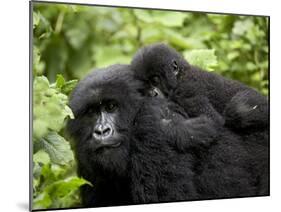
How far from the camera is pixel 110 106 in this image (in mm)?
3951

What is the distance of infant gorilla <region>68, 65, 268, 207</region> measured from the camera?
3904 millimetres

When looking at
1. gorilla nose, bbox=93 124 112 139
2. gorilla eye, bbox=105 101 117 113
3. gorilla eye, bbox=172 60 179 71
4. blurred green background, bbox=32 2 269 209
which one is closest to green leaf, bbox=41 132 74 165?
blurred green background, bbox=32 2 269 209

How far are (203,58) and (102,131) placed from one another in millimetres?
1105

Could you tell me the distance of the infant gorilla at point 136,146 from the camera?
3904mm

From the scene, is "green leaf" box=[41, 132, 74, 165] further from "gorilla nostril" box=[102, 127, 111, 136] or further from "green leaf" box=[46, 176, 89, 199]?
"gorilla nostril" box=[102, 127, 111, 136]

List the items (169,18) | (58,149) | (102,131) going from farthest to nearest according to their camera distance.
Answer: (169,18) → (58,149) → (102,131)

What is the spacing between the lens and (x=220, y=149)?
4090 millimetres

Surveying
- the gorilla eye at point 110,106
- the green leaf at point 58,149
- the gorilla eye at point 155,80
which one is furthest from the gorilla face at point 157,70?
the green leaf at point 58,149

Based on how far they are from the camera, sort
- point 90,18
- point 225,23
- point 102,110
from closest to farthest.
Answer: point 102,110
point 90,18
point 225,23

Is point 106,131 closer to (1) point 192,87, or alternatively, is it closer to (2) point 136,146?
(2) point 136,146

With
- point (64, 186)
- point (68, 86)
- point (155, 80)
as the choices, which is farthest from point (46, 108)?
point (155, 80)
